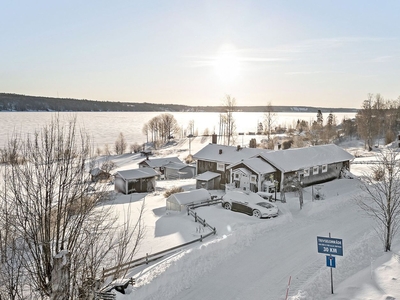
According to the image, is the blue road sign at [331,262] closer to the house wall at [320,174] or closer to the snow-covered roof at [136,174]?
the house wall at [320,174]

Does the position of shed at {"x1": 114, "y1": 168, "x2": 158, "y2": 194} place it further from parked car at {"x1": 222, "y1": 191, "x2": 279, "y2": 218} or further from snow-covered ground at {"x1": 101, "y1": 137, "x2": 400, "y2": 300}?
parked car at {"x1": 222, "y1": 191, "x2": 279, "y2": 218}

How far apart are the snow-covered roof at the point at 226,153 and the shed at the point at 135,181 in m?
7.42

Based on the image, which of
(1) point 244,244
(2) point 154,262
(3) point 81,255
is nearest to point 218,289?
(2) point 154,262

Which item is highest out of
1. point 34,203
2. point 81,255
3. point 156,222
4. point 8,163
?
point 8,163

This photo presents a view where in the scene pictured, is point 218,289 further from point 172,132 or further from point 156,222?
point 172,132

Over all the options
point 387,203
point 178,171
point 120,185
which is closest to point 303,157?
point 387,203

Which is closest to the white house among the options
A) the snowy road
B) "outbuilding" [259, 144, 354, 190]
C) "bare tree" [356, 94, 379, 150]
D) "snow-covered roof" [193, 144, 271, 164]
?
"outbuilding" [259, 144, 354, 190]

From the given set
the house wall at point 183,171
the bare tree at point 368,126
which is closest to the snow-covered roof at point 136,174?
the house wall at point 183,171

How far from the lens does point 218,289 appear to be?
523 inches

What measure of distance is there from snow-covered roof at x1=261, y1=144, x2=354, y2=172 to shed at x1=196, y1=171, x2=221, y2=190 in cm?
622

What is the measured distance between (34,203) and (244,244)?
502 inches

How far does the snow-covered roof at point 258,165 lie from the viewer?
31.0 meters

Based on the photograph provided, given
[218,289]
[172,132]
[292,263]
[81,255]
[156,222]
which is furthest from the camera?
[172,132]

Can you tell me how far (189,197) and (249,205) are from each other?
535 centimetres
